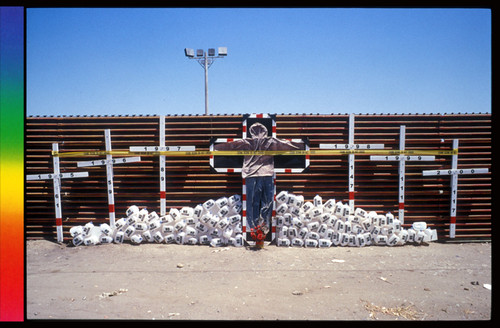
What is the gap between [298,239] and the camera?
24.9ft

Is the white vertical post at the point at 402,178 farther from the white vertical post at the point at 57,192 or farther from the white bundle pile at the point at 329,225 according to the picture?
the white vertical post at the point at 57,192

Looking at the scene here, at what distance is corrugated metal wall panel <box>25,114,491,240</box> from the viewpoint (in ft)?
26.3

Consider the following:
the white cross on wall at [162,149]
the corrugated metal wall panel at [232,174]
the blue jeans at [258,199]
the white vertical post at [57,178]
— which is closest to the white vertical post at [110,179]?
the corrugated metal wall panel at [232,174]

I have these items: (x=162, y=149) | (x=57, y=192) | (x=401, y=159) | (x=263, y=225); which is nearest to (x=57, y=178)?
(x=57, y=192)

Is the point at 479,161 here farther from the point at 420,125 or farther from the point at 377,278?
the point at 377,278

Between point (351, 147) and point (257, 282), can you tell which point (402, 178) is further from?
point (257, 282)

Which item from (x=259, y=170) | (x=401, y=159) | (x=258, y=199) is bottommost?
(x=258, y=199)

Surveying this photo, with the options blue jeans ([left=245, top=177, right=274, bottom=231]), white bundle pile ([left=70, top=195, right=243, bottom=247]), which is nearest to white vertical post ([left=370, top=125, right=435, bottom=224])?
blue jeans ([left=245, top=177, right=274, bottom=231])

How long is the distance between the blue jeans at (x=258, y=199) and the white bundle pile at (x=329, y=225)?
0.71 feet

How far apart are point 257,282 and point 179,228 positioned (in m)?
2.68

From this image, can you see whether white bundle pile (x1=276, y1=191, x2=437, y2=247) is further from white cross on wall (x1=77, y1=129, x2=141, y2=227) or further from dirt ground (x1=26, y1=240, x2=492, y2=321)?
white cross on wall (x1=77, y1=129, x2=141, y2=227)

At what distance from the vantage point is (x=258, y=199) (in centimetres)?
774

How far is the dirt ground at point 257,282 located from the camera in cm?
473

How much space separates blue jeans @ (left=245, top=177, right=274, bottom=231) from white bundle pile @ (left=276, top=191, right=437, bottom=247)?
0.22 m
